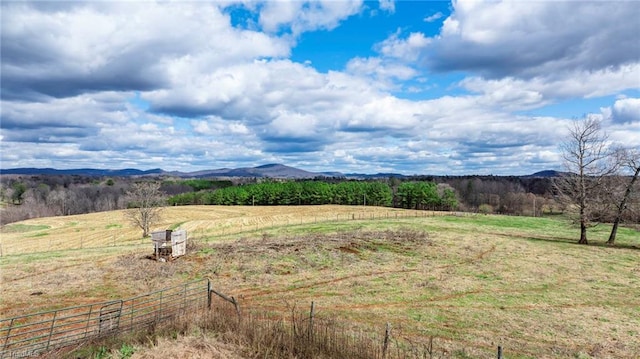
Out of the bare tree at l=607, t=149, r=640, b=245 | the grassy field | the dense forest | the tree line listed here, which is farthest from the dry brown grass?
the bare tree at l=607, t=149, r=640, b=245

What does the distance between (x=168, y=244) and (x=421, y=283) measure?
22356mm

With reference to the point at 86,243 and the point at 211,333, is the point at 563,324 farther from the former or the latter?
the point at 86,243

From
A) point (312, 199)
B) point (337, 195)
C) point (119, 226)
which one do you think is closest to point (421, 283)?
point (119, 226)

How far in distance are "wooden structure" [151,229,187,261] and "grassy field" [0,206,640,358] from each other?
3.37 feet

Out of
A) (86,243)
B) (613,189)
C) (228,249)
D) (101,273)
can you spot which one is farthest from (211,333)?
(86,243)

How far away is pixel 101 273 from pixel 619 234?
6234cm

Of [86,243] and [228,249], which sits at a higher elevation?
[228,249]

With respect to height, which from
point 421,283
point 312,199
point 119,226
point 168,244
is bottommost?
point 119,226

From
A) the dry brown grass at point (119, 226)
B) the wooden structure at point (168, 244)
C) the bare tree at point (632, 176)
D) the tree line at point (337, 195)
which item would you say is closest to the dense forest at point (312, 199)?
the tree line at point (337, 195)

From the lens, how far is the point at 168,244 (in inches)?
1324

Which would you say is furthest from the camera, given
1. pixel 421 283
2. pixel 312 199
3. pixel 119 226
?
pixel 312 199

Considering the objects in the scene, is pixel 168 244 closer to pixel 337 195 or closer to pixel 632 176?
pixel 632 176

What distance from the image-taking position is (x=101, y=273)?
28266 millimetres

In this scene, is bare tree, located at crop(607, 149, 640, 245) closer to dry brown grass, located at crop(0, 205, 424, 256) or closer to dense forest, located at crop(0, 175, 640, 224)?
dry brown grass, located at crop(0, 205, 424, 256)
